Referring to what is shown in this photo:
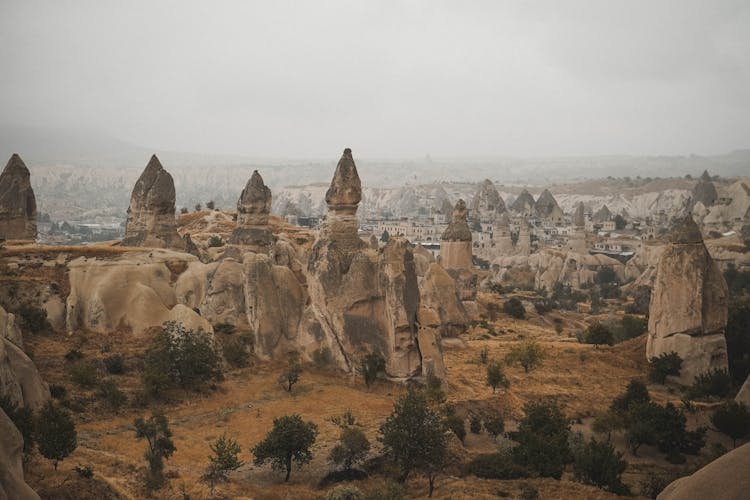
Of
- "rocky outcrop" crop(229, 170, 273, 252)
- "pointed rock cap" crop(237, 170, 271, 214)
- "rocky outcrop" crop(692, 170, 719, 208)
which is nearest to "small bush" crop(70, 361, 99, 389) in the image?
"rocky outcrop" crop(229, 170, 273, 252)

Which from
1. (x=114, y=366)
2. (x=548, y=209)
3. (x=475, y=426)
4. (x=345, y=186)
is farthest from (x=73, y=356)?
(x=548, y=209)

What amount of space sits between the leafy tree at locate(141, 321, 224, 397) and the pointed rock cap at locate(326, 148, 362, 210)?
7155mm

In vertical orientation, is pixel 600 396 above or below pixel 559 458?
below

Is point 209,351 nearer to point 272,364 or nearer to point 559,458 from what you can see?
point 272,364

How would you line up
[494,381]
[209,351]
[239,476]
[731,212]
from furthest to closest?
[731,212] < [494,381] < [209,351] < [239,476]

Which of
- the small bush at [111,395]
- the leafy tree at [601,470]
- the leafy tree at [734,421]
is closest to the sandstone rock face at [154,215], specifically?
the small bush at [111,395]

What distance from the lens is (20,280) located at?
912 inches

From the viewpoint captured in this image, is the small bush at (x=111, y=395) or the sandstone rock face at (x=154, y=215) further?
the sandstone rock face at (x=154, y=215)

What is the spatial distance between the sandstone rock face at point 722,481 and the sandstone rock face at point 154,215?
28.3 metres

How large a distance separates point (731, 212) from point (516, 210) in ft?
127

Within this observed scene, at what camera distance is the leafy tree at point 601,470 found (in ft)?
44.2

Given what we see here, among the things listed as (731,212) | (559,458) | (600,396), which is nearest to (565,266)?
(731,212)

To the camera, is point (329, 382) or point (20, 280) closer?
point (329, 382)

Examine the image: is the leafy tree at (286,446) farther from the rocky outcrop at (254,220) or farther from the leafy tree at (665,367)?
the rocky outcrop at (254,220)
